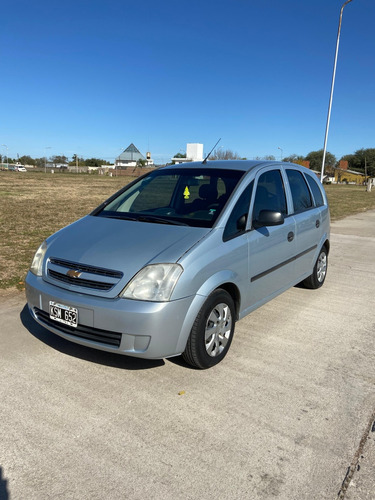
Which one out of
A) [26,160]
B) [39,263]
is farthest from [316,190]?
[26,160]

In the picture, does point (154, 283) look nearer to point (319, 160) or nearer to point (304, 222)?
point (304, 222)

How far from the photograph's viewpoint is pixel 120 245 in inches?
126

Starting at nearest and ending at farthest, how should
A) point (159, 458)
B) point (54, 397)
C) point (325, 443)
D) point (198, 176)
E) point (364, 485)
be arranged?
point (364, 485) < point (159, 458) < point (325, 443) < point (54, 397) < point (198, 176)

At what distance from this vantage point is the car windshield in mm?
3641

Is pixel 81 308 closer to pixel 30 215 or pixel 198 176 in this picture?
pixel 198 176

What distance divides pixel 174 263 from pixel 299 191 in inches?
102

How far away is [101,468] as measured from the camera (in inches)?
87.8

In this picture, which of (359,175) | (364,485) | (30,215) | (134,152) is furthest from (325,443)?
(359,175)

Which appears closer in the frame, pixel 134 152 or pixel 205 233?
pixel 205 233

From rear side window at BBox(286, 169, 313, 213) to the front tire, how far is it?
6.03 feet

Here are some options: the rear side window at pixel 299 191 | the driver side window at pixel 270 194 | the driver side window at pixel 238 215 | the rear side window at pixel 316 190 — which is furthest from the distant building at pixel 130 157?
the driver side window at pixel 238 215

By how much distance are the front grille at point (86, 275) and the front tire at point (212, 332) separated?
703 mm

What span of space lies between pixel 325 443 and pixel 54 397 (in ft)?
6.03

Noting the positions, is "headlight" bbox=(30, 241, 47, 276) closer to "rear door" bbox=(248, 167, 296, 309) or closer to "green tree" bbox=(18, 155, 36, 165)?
"rear door" bbox=(248, 167, 296, 309)
